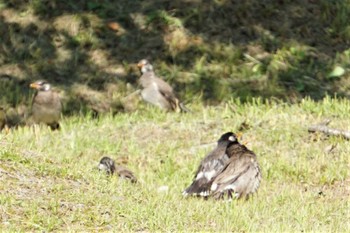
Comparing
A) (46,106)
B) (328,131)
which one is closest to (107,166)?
(328,131)

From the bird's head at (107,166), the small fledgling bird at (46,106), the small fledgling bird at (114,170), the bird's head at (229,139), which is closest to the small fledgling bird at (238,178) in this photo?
the bird's head at (229,139)

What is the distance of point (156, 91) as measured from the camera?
1719cm

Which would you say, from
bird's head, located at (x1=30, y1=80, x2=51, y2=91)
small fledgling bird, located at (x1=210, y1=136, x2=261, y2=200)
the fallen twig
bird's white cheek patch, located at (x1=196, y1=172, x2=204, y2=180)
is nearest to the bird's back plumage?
small fledgling bird, located at (x1=210, y1=136, x2=261, y2=200)

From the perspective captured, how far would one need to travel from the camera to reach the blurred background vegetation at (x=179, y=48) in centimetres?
1830

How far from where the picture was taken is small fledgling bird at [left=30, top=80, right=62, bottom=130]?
1632cm

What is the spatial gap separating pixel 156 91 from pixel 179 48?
2574 mm

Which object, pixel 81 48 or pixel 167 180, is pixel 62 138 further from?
pixel 81 48

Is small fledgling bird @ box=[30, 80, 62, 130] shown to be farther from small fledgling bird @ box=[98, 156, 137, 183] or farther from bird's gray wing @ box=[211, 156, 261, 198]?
bird's gray wing @ box=[211, 156, 261, 198]

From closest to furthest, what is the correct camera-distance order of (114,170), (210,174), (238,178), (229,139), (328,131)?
1. (238,178)
2. (210,174)
3. (114,170)
4. (229,139)
5. (328,131)

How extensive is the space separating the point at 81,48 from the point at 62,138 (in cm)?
544

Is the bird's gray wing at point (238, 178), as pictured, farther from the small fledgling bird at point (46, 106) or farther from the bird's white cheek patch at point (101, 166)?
the small fledgling bird at point (46, 106)

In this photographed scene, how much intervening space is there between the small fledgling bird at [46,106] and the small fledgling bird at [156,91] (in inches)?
62.5

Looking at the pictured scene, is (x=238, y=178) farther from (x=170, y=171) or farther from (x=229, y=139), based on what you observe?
(x=170, y=171)

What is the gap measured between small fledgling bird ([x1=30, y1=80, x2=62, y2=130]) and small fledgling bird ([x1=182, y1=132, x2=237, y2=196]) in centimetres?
452
